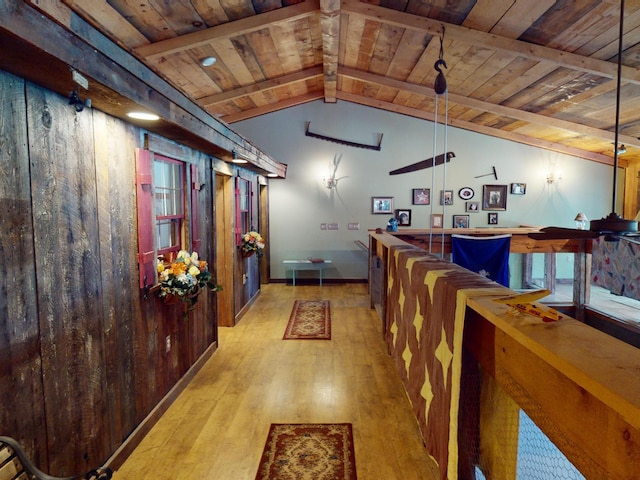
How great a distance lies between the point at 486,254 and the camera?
5234mm

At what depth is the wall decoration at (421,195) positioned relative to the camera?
7.59 metres

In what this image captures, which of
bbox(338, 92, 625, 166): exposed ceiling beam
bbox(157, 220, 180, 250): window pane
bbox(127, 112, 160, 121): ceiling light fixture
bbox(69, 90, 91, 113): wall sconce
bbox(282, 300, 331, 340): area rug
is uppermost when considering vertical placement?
bbox(338, 92, 625, 166): exposed ceiling beam

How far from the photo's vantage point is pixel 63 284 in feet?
6.05

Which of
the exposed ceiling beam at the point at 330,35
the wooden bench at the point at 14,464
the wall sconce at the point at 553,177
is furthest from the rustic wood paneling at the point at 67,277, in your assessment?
the wall sconce at the point at 553,177

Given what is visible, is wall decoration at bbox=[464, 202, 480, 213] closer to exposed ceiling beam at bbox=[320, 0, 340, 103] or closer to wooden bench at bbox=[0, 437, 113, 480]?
exposed ceiling beam at bbox=[320, 0, 340, 103]

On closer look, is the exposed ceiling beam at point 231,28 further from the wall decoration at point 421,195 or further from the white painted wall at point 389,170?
the wall decoration at point 421,195

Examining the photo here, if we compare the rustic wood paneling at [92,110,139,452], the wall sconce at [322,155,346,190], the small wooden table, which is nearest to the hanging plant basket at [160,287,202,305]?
the rustic wood paneling at [92,110,139,452]

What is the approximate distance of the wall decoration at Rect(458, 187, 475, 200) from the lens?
7.61 metres

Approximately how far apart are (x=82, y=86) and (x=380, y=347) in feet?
11.6

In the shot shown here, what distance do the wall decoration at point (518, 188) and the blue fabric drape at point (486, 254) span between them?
283cm

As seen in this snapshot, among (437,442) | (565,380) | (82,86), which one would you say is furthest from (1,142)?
(437,442)

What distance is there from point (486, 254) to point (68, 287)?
475 centimetres

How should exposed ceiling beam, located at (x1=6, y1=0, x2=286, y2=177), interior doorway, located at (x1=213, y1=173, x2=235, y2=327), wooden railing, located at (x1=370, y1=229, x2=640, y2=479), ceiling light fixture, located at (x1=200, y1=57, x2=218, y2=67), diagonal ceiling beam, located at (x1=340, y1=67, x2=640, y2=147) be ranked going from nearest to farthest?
wooden railing, located at (x1=370, y1=229, x2=640, y2=479), exposed ceiling beam, located at (x1=6, y1=0, x2=286, y2=177), ceiling light fixture, located at (x1=200, y1=57, x2=218, y2=67), interior doorway, located at (x1=213, y1=173, x2=235, y2=327), diagonal ceiling beam, located at (x1=340, y1=67, x2=640, y2=147)

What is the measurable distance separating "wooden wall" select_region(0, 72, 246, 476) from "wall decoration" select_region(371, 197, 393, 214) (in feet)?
17.9
